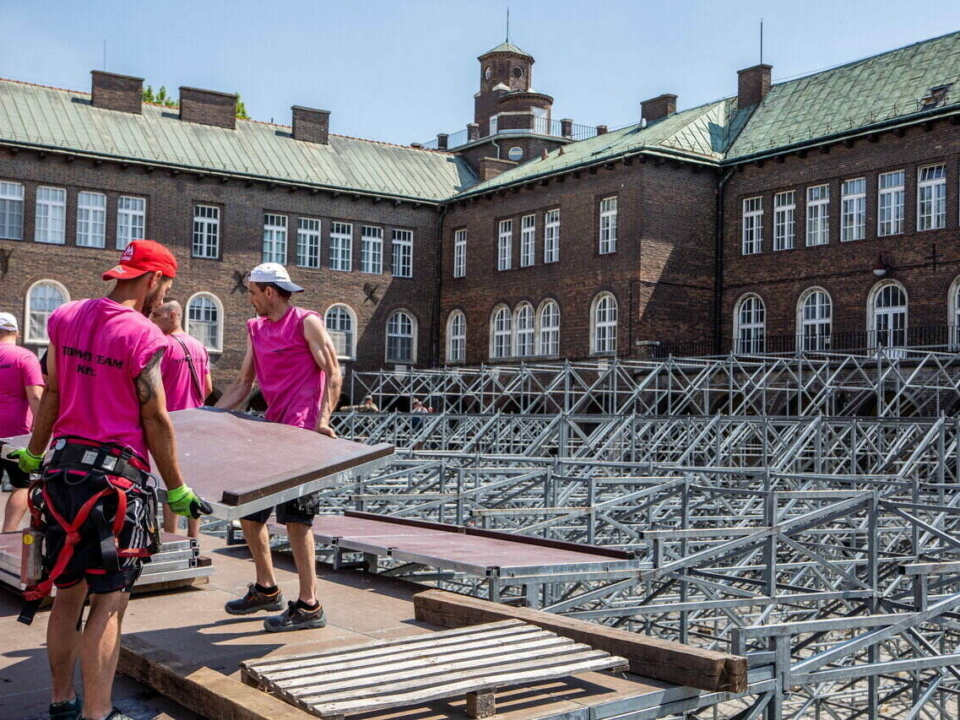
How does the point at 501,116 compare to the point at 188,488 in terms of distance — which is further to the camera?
the point at 501,116

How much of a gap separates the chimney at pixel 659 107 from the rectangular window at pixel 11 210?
764 inches

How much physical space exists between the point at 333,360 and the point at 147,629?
5.50 feet

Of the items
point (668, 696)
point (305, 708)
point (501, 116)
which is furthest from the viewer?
point (501, 116)

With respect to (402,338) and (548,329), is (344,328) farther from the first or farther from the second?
(548,329)

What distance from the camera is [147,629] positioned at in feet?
19.8

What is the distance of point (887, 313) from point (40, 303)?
23282 millimetres

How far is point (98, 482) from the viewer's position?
172 inches

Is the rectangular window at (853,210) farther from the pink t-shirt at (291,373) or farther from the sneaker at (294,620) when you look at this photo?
the sneaker at (294,620)

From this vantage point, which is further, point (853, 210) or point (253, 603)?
point (853, 210)

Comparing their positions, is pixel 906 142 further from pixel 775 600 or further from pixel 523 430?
pixel 775 600

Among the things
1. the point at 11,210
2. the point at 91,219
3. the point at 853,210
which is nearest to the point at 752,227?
the point at 853,210

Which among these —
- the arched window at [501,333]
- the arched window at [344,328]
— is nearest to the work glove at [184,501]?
the arched window at [501,333]

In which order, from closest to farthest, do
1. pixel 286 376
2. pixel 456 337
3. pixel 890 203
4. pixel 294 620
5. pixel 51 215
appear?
pixel 294 620
pixel 286 376
pixel 890 203
pixel 51 215
pixel 456 337

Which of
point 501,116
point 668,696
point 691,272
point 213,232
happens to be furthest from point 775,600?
point 501,116
